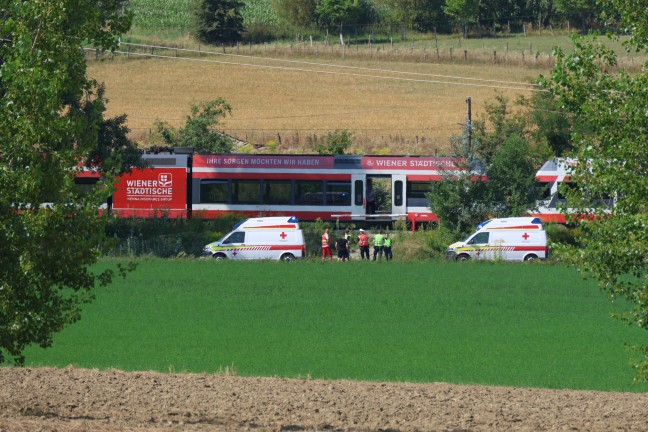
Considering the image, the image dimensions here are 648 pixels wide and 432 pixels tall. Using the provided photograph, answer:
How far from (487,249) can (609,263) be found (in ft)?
84.4

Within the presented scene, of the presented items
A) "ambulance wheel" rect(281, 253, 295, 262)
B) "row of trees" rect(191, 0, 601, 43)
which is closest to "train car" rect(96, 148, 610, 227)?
"ambulance wheel" rect(281, 253, 295, 262)

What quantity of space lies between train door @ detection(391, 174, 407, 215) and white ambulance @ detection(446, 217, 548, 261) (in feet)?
26.8

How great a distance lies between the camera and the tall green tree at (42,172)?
40.0ft

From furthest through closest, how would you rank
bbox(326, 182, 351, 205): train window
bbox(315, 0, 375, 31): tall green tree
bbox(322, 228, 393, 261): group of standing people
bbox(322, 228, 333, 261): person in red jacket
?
bbox(315, 0, 375, 31): tall green tree
bbox(326, 182, 351, 205): train window
bbox(322, 228, 333, 261): person in red jacket
bbox(322, 228, 393, 261): group of standing people

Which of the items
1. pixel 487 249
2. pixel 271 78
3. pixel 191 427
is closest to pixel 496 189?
pixel 487 249

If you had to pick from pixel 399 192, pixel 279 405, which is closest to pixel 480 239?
pixel 399 192

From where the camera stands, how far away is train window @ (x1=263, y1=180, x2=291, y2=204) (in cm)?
4681

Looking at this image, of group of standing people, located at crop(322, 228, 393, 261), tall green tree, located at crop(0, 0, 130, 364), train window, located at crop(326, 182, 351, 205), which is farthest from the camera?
train window, located at crop(326, 182, 351, 205)

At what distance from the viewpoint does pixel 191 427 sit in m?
13.7

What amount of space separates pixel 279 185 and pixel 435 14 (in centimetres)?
7342

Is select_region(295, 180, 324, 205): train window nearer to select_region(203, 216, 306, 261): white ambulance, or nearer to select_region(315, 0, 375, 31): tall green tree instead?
select_region(203, 216, 306, 261): white ambulance

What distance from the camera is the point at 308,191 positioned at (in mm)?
46750

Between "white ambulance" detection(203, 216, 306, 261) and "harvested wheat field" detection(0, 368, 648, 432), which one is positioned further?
"white ambulance" detection(203, 216, 306, 261)

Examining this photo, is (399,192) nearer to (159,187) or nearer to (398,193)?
(398,193)
